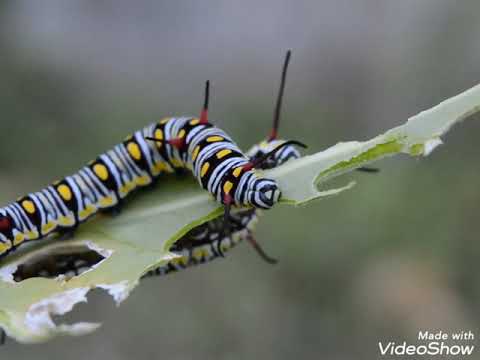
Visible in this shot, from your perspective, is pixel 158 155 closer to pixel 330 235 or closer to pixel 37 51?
pixel 330 235

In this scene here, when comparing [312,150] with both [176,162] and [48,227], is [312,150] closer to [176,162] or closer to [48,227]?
[176,162]

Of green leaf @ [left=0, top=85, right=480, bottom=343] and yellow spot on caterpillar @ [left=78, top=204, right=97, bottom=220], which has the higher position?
yellow spot on caterpillar @ [left=78, top=204, right=97, bottom=220]

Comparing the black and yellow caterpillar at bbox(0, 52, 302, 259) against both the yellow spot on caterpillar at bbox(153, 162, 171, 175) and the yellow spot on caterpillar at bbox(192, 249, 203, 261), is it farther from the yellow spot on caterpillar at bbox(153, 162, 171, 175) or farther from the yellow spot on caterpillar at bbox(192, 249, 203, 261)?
the yellow spot on caterpillar at bbox(192, 249, 203, 261)

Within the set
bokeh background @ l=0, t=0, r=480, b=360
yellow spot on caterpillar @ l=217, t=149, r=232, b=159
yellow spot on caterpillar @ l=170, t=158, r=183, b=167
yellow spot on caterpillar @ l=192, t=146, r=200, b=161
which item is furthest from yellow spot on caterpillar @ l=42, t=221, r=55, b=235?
bokeh background @ l=0, t=0, r=480, b=360

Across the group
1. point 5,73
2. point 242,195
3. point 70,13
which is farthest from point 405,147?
point 70,13

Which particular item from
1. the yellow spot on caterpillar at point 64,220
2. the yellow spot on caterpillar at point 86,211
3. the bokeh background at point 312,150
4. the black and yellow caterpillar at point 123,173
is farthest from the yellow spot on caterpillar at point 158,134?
the bokeh background at point 312,150

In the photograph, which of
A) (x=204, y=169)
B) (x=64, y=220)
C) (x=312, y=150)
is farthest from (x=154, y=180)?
(x=312, y=150)
